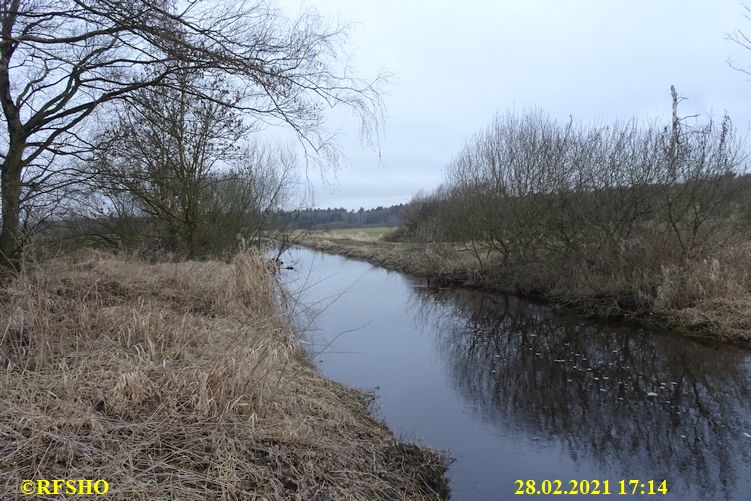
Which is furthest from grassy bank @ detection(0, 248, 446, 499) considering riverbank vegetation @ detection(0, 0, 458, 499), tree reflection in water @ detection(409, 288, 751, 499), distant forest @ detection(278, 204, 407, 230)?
distant forest @ detection(278, 204, 407, 230)

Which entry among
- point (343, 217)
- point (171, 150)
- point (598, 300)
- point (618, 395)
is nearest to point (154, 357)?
point (618, 395)

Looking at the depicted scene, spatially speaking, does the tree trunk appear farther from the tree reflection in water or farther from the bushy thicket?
the bushy thicket

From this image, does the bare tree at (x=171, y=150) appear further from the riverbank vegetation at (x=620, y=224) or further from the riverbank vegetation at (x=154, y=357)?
the riverbank vegetation at (x=620, y=224)

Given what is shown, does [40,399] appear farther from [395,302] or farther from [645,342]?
[395,302]

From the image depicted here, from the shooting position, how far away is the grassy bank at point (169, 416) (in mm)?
2848

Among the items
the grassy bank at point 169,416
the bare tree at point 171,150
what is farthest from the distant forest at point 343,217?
the grassy bank at point 169,416

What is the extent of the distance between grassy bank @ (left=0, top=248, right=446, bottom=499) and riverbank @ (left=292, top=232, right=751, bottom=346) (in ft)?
26.7

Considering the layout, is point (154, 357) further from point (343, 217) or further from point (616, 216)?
point (343, 217)

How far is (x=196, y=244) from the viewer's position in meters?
13.7

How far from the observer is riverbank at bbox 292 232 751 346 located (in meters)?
9.94

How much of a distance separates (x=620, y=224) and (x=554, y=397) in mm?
8728

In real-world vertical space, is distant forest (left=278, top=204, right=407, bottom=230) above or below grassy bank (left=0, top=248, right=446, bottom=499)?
above

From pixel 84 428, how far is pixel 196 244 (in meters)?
11.2

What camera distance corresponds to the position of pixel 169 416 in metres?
3.34
